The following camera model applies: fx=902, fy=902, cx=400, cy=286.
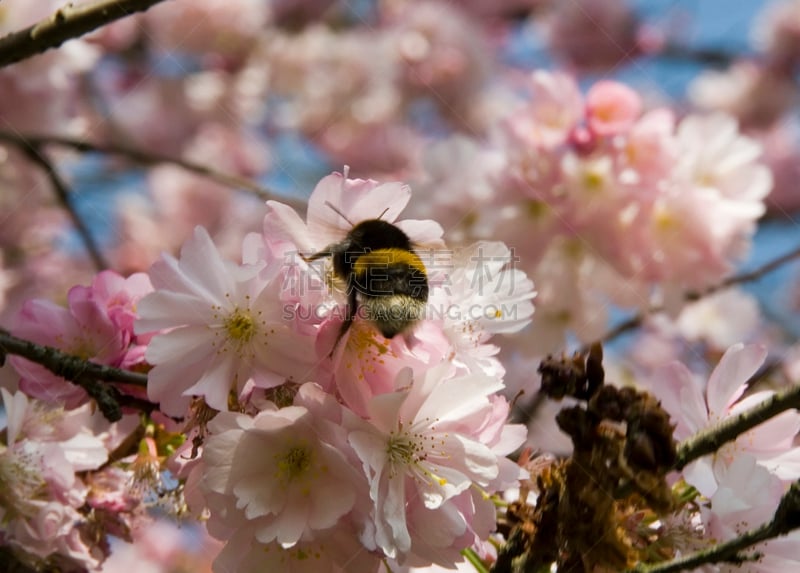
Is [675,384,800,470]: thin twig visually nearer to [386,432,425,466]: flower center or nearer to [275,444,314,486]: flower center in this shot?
[386,432,425,466]: flower center

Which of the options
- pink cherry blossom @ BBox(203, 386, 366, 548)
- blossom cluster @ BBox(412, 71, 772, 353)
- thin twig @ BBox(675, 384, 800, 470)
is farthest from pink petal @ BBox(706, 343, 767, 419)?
blossom cluster @ BBox(412, 71, 772, 353)

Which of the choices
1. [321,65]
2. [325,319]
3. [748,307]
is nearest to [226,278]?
[325,319]

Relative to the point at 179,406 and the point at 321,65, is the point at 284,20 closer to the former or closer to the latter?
the point at 321,65

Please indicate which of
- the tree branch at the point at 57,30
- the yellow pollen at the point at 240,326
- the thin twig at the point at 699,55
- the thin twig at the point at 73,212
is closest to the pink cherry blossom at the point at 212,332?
the yellow pollen at the point at 240,326

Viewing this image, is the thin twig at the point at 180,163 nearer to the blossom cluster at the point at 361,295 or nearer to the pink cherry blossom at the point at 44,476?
the blossom cluster at the point at 361,295

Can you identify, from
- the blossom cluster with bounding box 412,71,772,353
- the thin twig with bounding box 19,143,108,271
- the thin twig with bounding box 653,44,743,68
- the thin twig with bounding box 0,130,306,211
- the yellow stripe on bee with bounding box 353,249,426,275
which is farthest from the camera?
the thin twig with bounding box 653,44,743,68

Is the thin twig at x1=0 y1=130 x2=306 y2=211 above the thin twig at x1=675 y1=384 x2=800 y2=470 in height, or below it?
below

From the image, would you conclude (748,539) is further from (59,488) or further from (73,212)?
(73,212)

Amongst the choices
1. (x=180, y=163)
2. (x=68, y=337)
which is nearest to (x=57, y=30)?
(x=68, y=337)
